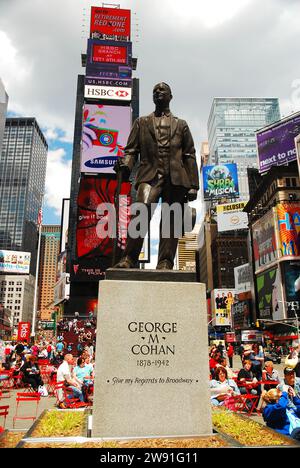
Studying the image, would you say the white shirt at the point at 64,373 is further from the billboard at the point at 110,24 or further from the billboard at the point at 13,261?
the billboard at the point at 13,261

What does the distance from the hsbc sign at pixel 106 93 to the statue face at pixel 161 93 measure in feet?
200

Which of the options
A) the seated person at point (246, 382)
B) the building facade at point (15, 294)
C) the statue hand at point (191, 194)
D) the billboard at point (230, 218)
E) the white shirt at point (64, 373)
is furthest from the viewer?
the building facade at point (15, 294)

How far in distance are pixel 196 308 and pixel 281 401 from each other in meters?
2.11

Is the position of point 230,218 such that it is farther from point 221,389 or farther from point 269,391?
point 269,391

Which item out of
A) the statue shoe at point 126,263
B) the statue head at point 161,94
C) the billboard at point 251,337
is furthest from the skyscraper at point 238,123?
the statue shoe at point 126,263

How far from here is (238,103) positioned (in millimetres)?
155250

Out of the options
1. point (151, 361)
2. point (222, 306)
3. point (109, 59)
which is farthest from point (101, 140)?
point (222, 306)

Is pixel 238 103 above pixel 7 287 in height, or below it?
above

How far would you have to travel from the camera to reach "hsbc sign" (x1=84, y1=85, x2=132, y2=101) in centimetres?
6394

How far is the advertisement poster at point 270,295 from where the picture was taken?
5825cm

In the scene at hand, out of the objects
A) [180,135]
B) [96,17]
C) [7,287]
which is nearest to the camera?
[180,135]

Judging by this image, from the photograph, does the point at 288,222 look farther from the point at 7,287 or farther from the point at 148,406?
the point at 7,287

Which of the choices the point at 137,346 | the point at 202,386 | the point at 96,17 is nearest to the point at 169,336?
the point at 137,346

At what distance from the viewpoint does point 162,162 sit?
6.15 m
